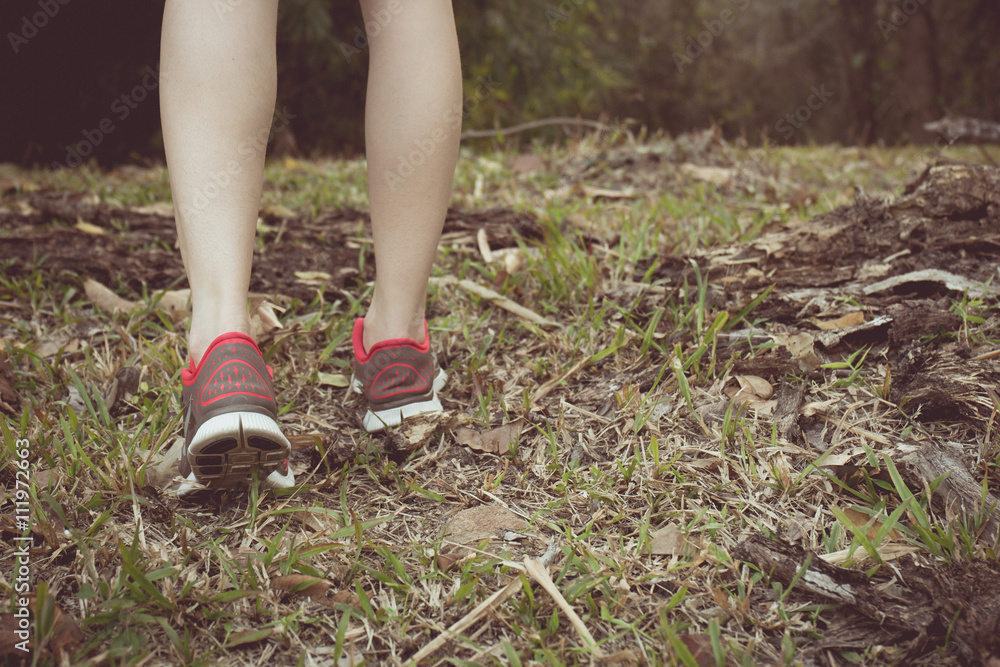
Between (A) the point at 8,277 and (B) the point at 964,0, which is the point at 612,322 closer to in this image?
(A) the point at 8,277

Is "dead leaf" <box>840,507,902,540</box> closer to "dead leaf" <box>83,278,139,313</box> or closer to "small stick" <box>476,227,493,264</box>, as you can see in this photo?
"small stick" <box>476,227,493,264</box>

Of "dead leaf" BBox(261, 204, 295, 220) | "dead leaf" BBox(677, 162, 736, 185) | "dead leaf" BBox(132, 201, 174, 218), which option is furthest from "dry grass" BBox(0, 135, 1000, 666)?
"dead leaf" BBox(677, 162, 736, 185)

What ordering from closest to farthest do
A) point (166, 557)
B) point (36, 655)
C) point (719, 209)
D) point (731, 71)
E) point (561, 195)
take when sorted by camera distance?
point (36, 655) < point (166, 557) < point (719, 209) < point (561, 195) < point (731, 71)

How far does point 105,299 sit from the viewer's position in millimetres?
2012

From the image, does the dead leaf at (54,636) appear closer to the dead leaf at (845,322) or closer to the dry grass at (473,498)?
the dry grass at (473,498)

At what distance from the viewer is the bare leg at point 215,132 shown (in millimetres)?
1175

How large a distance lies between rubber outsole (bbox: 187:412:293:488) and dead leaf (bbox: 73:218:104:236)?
1854mm

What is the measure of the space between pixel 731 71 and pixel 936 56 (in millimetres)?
5095

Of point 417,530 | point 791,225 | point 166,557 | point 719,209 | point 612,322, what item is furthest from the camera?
point 719,209

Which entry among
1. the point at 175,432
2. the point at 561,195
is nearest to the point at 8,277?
the point at 175,432

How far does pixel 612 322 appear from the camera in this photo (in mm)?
1831

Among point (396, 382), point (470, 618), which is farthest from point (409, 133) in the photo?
point (470, 618)

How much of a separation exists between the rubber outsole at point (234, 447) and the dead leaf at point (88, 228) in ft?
6.08

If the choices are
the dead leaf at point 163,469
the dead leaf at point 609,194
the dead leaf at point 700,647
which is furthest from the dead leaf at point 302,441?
the dead leaf at point 609,194
